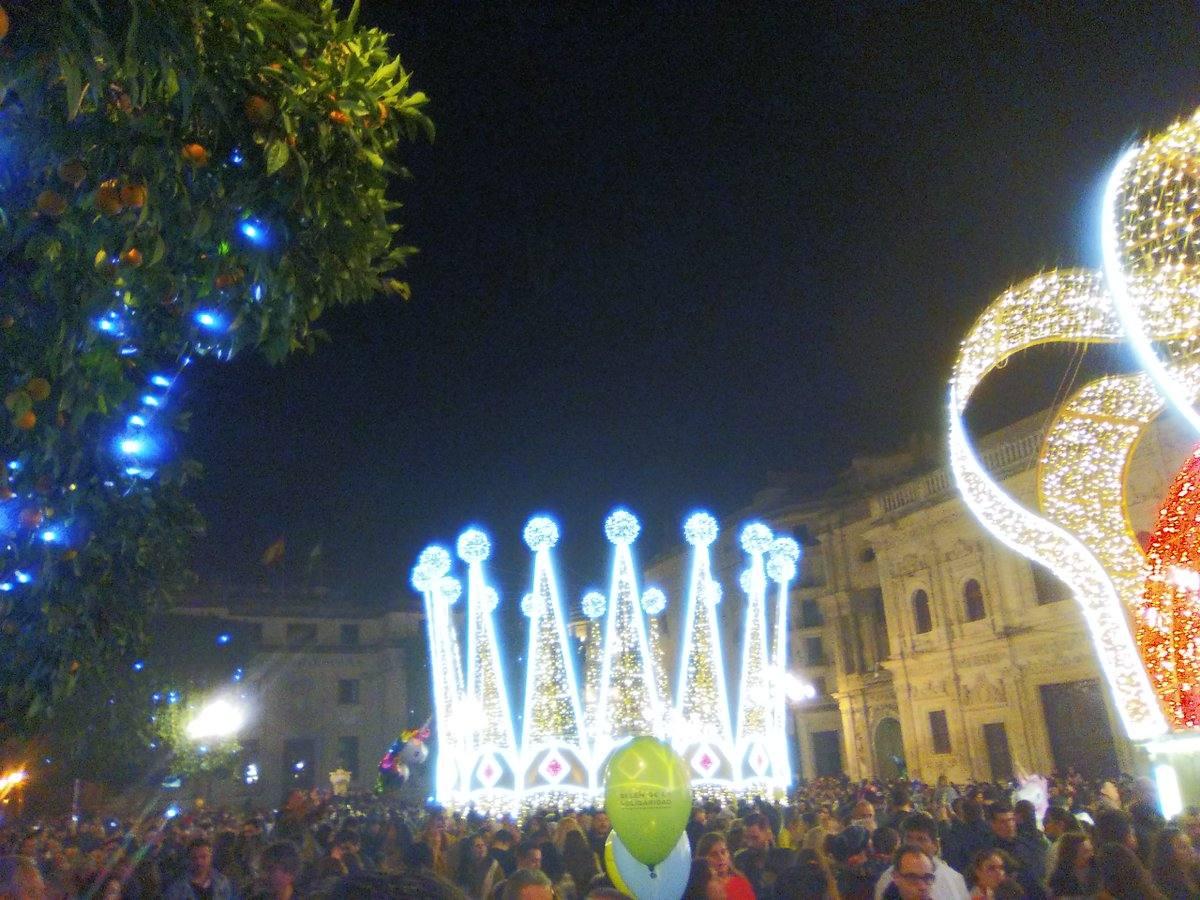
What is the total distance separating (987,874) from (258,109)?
18.2 ft

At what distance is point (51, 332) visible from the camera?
12.9 feet

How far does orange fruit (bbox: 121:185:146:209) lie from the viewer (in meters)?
3.81

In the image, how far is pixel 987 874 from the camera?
18.4 ft

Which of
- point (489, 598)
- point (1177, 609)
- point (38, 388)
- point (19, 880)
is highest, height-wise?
point (489, 598)

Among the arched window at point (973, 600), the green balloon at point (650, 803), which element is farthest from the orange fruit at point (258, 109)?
the arched window at point (973, 600)

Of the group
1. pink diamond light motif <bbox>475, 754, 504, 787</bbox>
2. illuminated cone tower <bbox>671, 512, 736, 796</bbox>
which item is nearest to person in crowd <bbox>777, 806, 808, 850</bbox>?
illuminated cone tower <bbox>671, 512, 736, 796</bbox>

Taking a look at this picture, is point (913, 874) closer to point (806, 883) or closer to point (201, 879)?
point (806, 883)

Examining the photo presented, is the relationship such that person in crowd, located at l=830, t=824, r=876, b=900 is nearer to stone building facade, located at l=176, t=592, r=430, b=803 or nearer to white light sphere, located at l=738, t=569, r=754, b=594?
white light sphere, located at l=738, t=569, r=754, b=594

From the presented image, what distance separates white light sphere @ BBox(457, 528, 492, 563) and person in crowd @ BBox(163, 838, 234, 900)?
602 inches

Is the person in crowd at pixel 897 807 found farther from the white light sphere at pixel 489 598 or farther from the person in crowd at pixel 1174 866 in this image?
the white light sphere at pixel 489 598

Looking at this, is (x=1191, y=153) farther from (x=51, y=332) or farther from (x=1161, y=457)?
(x=1161, y=457)

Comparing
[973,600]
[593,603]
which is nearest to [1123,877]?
[593,603]

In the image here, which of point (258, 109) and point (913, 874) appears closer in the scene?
point (258, 109)

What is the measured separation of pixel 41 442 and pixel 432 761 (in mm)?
34339
